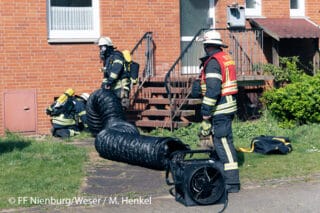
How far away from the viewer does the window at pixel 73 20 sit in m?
14.3

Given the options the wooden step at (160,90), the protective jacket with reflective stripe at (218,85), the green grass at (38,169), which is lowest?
the green grass at (38,169)

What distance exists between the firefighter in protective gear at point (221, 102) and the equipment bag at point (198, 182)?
21.8 inches

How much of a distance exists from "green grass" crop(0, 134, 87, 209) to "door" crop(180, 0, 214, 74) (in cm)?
428

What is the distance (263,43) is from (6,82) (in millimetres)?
6204

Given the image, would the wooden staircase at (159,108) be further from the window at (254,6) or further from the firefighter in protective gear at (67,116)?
the window at (254,6)

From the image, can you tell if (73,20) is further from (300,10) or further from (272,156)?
(300,10)

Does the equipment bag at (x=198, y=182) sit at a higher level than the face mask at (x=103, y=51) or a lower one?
lower

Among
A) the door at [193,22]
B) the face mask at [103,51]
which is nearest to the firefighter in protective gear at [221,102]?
the face mask at [103,51]

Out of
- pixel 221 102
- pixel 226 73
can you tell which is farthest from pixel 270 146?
pixel 226 73

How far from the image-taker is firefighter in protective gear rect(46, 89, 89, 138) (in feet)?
44.9

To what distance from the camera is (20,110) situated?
45.5 feet

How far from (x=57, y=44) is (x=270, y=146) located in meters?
5.39

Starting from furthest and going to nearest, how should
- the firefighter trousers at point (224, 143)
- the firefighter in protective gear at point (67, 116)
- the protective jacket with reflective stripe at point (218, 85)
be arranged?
the firefighter in protective gear at point (67, 116) → the firefighter trousers at point (224, 143) → the protective jacket with reflective stripe at point (218, 85)

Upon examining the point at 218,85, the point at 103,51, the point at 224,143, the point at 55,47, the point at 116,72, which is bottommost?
the point at 224,143
